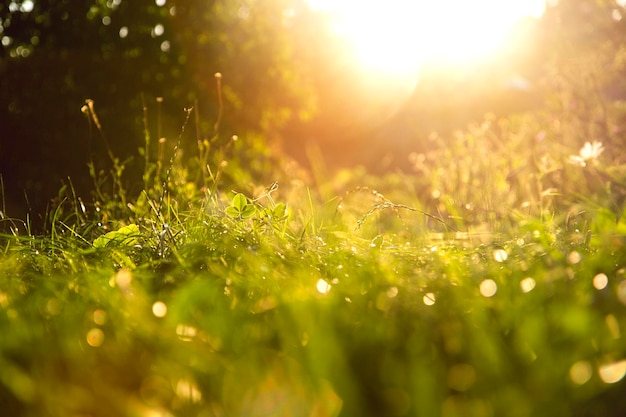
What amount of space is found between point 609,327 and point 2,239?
2758mm

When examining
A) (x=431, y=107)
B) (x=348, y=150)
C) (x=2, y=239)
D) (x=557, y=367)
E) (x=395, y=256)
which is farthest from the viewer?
(x=431, y=107)

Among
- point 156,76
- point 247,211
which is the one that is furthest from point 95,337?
point 156,76

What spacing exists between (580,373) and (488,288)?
0.50m

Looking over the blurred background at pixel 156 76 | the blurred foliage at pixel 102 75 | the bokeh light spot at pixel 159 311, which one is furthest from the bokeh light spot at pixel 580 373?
the blurred foliage at pixel 102 75

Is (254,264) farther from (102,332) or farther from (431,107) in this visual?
(431,107)

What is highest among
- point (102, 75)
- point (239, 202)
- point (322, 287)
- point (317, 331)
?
point (102, 75)

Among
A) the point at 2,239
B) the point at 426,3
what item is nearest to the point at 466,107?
the point at 426,3

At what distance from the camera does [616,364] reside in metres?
1.19

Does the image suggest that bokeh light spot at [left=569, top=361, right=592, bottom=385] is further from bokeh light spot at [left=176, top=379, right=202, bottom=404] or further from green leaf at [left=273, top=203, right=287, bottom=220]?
green leaf at [left=273, top=203, right=287, bottom=220]

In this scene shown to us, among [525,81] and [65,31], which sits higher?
[525,81]

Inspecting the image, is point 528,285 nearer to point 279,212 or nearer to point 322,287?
point 322,287

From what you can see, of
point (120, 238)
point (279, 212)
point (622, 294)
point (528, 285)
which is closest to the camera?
point (622, 294)

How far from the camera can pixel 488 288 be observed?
1592mm

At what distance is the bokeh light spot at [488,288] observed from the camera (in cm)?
157
